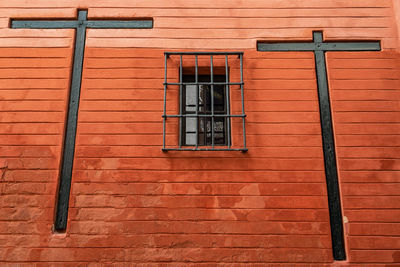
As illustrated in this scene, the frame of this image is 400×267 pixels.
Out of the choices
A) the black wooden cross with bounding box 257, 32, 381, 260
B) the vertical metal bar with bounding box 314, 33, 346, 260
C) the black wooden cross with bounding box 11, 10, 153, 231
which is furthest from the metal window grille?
the vertical metal bar with bounding box 314, 33, 346, 260

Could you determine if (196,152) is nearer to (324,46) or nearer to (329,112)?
(329,112)

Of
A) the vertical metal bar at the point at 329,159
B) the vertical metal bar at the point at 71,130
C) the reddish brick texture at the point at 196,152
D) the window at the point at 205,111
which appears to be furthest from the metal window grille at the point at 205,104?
the vertical metal bar at the point at 71,130

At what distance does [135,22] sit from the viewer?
12.4ft

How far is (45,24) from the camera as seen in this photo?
12.4 ft

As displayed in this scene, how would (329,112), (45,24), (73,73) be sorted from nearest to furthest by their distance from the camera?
(329,112)
(73,73)
(45,24)

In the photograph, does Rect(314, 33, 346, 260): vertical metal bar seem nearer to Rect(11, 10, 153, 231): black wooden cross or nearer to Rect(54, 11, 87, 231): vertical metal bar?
Rect(11, 10, 153, 231): black wooden cross

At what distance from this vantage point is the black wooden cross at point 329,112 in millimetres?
3158

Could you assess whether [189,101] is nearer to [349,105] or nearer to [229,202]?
[229,202]

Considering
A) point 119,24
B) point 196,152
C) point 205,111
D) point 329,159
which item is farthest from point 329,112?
point 119,24

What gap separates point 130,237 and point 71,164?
45.0 inches

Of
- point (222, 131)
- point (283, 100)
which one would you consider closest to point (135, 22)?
point (222, 131)

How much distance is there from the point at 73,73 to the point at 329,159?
3.46m

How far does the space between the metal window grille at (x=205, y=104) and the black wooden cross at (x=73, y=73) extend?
88cm

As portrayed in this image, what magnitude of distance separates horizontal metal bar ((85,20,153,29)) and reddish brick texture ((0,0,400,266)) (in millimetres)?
79
